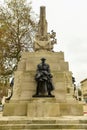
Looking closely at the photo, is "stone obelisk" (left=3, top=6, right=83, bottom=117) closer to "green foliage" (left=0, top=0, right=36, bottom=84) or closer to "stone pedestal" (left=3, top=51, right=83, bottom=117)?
"stone pedestal" (left=3, top=51, right=83, bottom=117)

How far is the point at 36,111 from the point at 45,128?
206 cm

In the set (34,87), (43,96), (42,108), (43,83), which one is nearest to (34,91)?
(34,87)

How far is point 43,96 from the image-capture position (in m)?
10.2

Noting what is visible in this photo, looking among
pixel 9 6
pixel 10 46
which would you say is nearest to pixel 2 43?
pixel 10 46

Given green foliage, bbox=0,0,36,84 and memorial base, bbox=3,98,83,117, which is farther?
green foliage, bbox=0,0,36,84

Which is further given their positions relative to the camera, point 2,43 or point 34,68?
point 2,43

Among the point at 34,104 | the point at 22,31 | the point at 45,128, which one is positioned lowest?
the point at 45,128

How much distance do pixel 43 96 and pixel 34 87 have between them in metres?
1.09

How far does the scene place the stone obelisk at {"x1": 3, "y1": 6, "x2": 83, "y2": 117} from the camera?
9742mm

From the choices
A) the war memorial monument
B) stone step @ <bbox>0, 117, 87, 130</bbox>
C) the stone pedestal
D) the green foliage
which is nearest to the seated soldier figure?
the war memorial monument

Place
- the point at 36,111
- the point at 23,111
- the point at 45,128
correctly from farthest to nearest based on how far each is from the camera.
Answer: the point at 23,111 → the point at 36,111 → the point at 45,128

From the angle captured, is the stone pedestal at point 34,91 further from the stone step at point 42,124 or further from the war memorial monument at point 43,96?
the stone step at point 42,124

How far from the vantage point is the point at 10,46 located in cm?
2486

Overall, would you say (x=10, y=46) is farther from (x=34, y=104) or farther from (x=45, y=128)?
(x=45, y=128)
